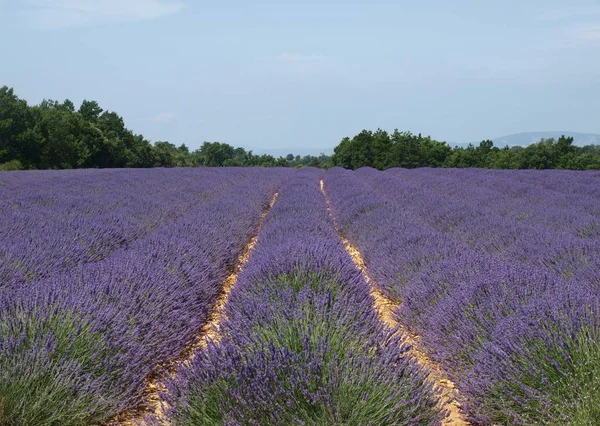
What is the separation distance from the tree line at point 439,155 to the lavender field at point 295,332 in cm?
3434

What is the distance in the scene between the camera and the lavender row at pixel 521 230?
447 cm

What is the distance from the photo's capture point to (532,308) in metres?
2.76

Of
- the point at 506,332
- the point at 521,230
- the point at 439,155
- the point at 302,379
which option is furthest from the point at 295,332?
the point at 439,155

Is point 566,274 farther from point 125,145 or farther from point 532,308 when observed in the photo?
point 125,145

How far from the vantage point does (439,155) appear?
4778cm

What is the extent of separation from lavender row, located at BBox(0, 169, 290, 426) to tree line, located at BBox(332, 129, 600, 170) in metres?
36.0

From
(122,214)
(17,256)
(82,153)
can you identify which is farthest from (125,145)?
(17,256)

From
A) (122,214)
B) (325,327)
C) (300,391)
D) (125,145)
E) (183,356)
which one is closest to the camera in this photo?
(300,391)

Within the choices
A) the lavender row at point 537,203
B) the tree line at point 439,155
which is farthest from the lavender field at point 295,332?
the tree line at point 439,155

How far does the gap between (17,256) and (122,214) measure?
10.8 feet

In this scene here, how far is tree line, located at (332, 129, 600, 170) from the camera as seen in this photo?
126 feet

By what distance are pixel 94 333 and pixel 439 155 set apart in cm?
4691

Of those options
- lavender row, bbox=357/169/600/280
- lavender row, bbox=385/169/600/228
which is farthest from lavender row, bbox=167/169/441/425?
lavender row, bbox=385/169/600/228

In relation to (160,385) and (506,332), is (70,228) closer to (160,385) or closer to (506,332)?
(160,385)
